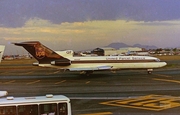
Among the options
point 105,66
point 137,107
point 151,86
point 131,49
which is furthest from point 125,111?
point 105,66

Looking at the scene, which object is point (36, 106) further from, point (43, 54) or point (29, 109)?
point (43, 54)

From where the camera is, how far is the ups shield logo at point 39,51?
24.8 meters

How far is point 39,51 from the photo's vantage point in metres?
25.3

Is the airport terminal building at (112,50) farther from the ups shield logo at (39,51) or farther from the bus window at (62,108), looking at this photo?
the bus window at (62,108)

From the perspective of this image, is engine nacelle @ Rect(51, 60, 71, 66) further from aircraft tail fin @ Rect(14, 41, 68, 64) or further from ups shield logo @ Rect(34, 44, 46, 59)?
ups shield logo @ Rect(34, 44, 46, 59)

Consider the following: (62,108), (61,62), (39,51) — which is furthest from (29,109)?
(61,62)

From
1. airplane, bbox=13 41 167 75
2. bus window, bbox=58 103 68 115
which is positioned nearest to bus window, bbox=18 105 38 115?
bus window, bbox=58 103 68 115

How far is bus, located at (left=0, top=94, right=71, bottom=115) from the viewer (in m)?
9.51

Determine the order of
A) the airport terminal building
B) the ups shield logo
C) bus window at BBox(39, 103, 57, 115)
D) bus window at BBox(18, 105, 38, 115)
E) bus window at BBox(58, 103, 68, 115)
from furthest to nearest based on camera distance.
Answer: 1. the ups shield logo
2. the airport terminal building
3. bus window at BBox(58, 103, 68, 115)
4. bus window at BBox(39, 103, 57, 115)
5. bus window at BBox(18, 105, 38, 115)

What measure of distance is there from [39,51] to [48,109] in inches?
629

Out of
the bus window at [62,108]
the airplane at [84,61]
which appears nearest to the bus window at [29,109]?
the bus window at [62,108]

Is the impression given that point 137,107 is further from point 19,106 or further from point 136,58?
point 136,58

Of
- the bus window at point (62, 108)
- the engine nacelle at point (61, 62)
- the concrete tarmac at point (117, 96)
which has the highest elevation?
the engine nacelle at point (61, 62)

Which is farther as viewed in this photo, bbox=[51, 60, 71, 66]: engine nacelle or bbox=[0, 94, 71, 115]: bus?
bbox=[51, 60, 71, 66]: engine nacelle
